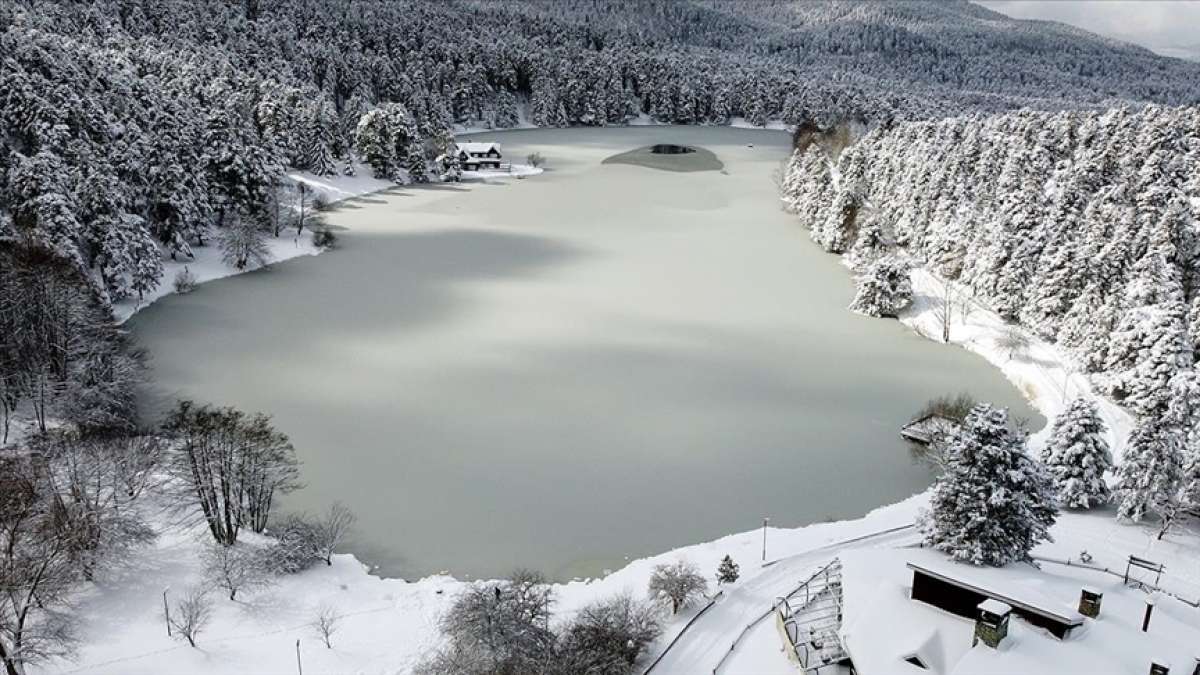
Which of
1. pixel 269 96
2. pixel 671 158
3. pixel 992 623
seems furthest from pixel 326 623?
pixel 671 158

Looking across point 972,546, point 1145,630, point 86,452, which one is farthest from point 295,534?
point 1145,630

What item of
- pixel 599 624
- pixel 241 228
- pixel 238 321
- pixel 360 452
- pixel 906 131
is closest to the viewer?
pixel 599 624

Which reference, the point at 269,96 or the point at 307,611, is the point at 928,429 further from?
the point at 269,96

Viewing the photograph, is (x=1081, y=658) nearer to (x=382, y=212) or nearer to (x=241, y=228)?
(x=241, y=228)

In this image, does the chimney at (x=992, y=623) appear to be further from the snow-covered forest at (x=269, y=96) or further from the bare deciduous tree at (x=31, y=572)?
the snow-covered forest at (x=269, y=96)

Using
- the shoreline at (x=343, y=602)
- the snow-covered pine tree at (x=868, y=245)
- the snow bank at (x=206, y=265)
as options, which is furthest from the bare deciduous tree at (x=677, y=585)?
the snow-covered pine tree at (x=868, y=245)

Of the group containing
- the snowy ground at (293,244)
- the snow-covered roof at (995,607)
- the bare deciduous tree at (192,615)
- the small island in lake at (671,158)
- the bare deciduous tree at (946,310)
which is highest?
the small island in lake at (671,158)
